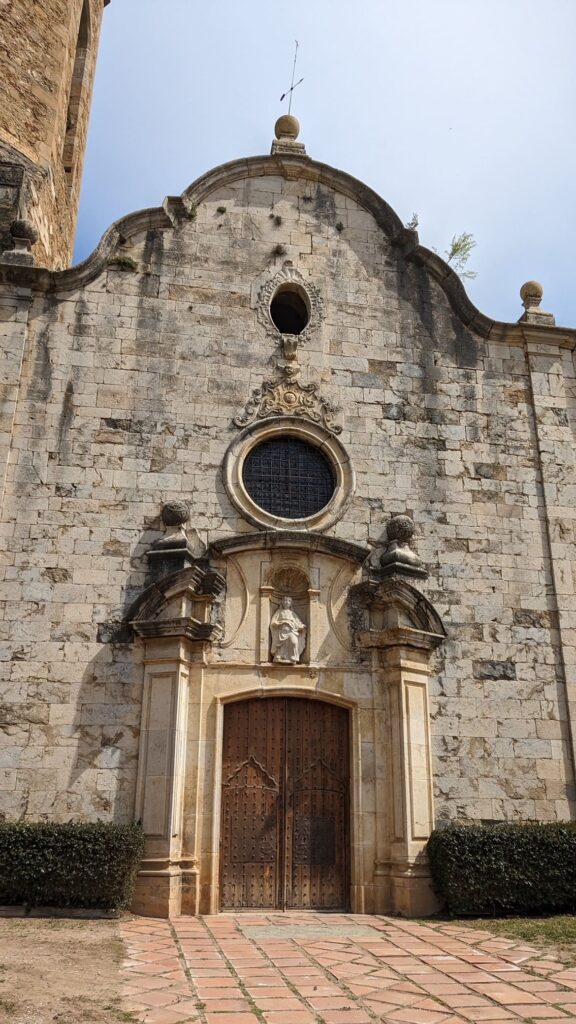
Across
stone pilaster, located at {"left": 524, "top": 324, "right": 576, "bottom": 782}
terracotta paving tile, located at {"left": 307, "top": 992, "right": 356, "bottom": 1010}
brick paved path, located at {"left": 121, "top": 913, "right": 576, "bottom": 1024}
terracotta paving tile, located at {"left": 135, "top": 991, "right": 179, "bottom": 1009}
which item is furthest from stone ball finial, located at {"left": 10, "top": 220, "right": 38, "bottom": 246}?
terracotta paving tile, located at {"left": 307, "top": 992, "right": 356, "bottom": 1010}

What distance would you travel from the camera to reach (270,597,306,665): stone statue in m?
9.89

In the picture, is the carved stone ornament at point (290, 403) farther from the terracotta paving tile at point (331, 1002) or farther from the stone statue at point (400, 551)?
the terracotta paving tile at point (331, 1002)

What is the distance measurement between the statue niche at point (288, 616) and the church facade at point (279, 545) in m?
0.04

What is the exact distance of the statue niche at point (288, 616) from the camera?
9.91m

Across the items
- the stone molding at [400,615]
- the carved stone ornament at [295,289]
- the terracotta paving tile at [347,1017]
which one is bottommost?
the terracotta paving tile at [347,1017]

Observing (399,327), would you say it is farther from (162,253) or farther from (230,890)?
(230,890)

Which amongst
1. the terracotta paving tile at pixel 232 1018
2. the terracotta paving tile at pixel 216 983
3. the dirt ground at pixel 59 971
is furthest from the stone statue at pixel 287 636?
the terracotta paving tile at pixel 232 1018

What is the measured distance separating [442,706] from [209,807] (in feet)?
→ 9.65

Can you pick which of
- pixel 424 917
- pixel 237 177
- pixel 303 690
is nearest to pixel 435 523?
pixel 303 690

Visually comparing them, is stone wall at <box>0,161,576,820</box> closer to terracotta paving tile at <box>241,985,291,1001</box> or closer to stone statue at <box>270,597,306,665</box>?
stone statue at <box>270,597,306,665</box>

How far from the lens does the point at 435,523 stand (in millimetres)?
10820

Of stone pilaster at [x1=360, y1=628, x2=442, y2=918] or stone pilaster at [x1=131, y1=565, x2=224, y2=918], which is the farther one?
stone pilaster at [x1=360, y1=628, x2=442, y2=918]

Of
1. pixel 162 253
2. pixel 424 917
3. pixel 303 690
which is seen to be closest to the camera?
pixel 424 917

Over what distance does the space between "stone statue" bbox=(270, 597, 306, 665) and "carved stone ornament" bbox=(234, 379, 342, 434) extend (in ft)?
8.12
